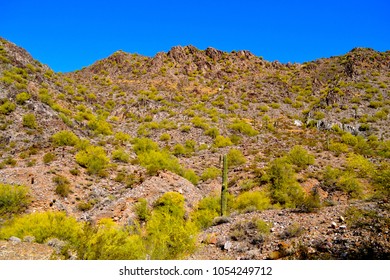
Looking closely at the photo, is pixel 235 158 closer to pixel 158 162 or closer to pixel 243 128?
pixel 158 162

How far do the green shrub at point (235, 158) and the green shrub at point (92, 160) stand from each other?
9.89 metres

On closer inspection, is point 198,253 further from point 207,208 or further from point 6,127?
point 6,127

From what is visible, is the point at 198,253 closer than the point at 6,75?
Yes

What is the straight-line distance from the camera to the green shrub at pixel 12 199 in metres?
15.5

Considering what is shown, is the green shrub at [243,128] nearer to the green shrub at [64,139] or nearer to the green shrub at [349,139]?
the green shrub at [349,139]

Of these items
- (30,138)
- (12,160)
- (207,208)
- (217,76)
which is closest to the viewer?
(207,208)

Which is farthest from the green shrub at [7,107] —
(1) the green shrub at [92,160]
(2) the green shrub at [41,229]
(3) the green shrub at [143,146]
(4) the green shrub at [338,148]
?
(4) the green shrub at [338,148]

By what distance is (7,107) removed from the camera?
93.4 ft

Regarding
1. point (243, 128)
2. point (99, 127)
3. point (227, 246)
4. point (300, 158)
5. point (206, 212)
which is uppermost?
point (243, 128)

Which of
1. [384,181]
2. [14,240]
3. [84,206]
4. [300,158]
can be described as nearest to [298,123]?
[300,158]

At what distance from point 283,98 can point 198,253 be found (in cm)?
3687

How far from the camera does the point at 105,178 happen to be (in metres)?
22.0

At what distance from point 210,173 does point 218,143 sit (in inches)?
318

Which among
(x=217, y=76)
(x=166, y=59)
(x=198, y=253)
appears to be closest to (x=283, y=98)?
(x=217, y=76)
